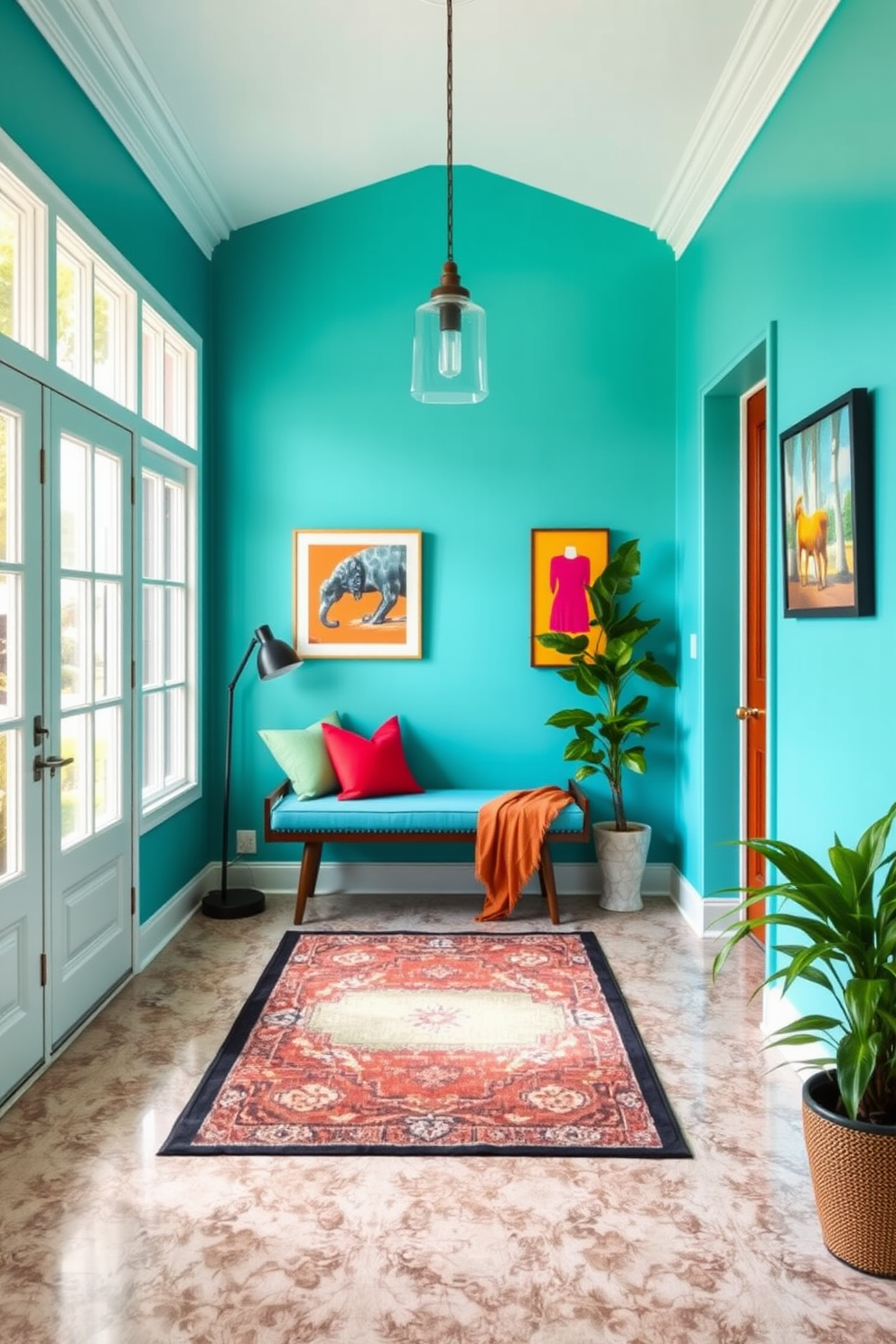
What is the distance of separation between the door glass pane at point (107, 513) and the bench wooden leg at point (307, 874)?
1.56 meters

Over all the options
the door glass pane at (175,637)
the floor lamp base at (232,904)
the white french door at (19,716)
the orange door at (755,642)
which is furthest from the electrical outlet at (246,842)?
the orange door at (755,642)

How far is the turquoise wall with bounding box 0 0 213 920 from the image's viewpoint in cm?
274

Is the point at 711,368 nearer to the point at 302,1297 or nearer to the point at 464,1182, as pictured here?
the point at 464,1182

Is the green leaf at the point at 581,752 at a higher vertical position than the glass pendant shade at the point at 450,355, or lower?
lower

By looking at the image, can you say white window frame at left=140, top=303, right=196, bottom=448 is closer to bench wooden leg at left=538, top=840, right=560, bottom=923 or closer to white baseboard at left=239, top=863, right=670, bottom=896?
white baseboard at left=239, top=863, right=670, bottom=896

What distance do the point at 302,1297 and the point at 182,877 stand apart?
2.74 meters

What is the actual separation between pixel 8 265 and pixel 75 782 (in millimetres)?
1585

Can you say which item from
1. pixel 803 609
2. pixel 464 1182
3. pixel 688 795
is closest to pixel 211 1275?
pixel 464 1182

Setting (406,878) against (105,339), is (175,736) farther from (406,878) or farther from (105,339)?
(105,339)

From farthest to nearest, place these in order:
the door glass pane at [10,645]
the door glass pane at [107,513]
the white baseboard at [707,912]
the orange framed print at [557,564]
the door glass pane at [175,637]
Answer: the orange framed print at [557,564] → the door glass pane at [175,637] → the white baseboard at [707,912] → the door glass pane at [107,513] → the door glass pane at [10,645]

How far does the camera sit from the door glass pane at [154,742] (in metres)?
4.11

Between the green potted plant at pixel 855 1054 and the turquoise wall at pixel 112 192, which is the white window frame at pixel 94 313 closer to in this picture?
the turquoise wall at pixel 112 192

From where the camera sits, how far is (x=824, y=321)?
9.20 ft

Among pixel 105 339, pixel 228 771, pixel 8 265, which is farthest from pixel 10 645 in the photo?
pixel 228 771
